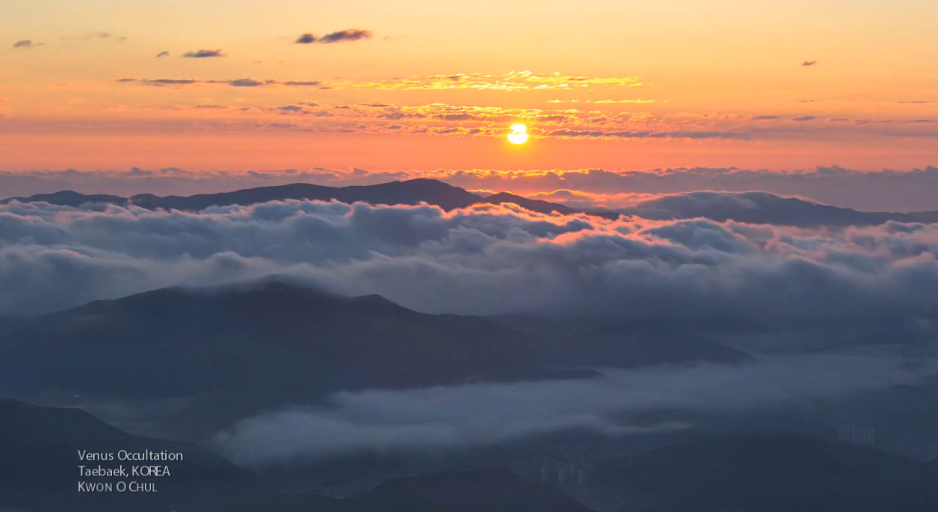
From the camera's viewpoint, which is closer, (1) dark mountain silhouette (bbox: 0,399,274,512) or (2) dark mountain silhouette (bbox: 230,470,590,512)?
(1) dark mountain silhouette (bbox: 0,399,274,512)

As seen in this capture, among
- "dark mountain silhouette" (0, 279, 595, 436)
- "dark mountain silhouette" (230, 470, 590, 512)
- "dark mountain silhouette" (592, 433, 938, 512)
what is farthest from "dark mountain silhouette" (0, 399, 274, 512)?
"dark mountain silhouette" (592, 433, 938, 512)

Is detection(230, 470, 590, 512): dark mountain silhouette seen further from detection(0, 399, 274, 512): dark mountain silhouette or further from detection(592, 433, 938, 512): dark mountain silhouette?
detection(592, 433, 938, 512): dark mountain silhouette

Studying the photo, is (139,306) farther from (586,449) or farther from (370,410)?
(586,449)

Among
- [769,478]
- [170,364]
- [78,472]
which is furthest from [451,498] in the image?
[170,364]

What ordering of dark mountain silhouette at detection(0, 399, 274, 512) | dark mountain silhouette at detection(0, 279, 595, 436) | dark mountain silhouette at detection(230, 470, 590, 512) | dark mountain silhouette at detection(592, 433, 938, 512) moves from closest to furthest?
dark mountain silhouette at detection(0, 399, 274, 512)
dark mountain silhouette at detection(230, 470, 590, 512)
dark mountain silhouette at detection(592, 433, 938, 512)
dark mountain silhouette at detection(0, 279, 595, 436)

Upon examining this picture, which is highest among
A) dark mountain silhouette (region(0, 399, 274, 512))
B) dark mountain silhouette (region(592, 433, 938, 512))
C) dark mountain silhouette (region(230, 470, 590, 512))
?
dark mountain silhouette (region(0, 399, 274, 512))

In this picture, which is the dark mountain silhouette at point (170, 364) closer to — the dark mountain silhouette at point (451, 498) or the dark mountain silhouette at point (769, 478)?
the dark mountain silhouette at point (451, 498)
